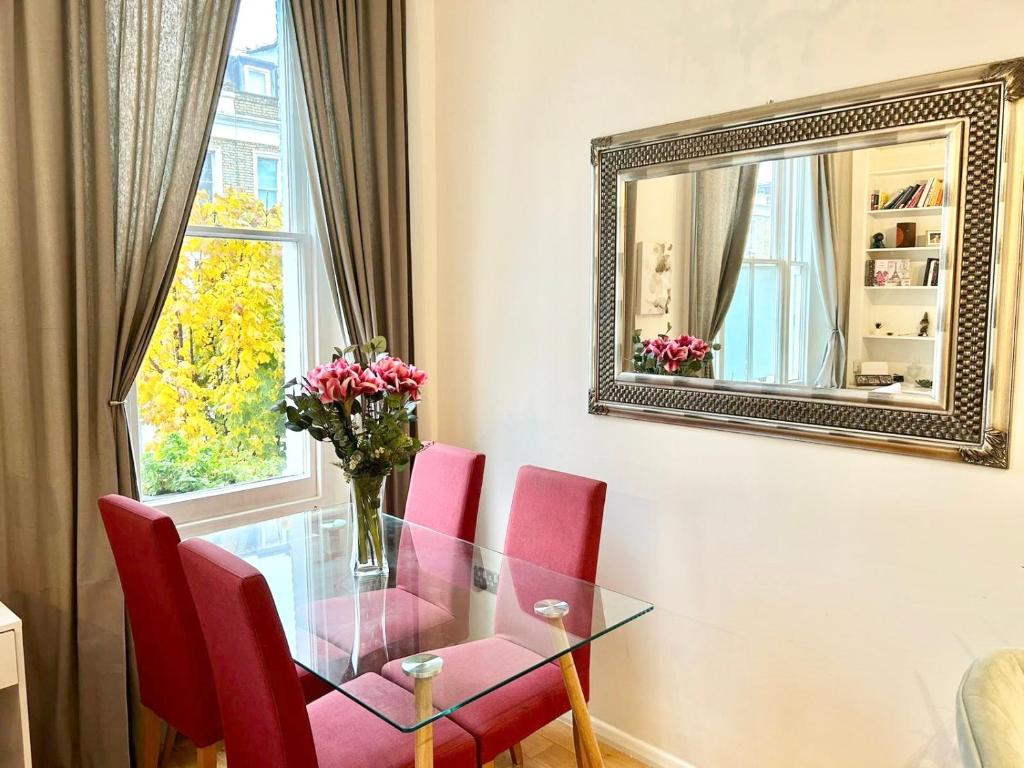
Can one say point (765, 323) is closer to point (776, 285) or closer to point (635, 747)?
point (776, 285)

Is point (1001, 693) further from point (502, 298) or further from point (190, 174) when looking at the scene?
point (190, 174)

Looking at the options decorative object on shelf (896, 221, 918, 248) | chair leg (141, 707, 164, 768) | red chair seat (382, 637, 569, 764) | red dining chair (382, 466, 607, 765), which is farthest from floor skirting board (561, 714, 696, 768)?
decorative object on shelf (896, 221, 918, 248)

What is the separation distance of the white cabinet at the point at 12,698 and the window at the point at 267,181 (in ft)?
5.35

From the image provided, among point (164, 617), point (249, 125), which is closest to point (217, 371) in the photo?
point (249, 125)

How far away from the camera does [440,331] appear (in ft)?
11.2

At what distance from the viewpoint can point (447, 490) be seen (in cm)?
279

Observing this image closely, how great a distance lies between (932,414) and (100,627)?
2.50 m

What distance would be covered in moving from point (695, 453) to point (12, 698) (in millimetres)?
1989

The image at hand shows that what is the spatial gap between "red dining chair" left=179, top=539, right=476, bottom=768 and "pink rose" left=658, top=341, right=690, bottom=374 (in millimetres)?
1323

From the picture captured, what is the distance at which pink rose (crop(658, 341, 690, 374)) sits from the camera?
8.21 feet

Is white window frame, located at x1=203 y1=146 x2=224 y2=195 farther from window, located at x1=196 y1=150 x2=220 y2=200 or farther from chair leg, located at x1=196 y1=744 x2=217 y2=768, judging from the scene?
chair leg, located at x1=196 y1=744 x2=217 y2=768

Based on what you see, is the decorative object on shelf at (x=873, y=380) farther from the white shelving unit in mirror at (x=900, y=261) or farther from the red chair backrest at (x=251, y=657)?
the red chair backrest at (x=251, y=657)

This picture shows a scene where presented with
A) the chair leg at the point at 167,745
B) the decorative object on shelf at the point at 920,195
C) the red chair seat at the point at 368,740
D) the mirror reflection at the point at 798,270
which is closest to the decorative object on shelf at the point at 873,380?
the mirror reflection at the point at 798,270

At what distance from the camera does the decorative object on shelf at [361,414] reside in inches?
83.8
